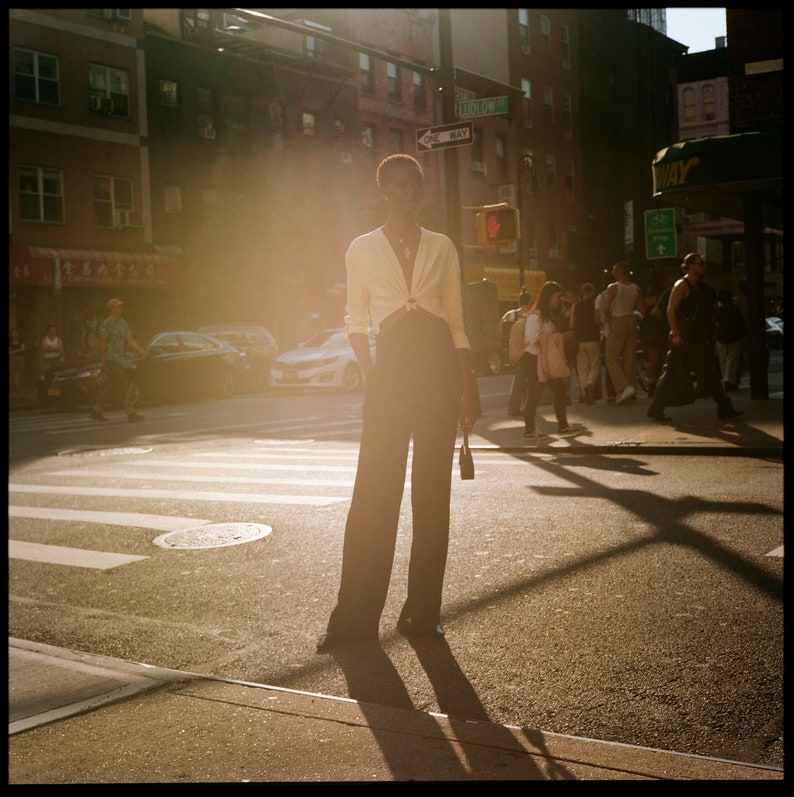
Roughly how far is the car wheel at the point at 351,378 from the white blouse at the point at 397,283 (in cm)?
2129

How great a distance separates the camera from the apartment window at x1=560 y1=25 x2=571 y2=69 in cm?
6078

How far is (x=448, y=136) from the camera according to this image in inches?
607

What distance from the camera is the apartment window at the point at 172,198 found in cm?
3906

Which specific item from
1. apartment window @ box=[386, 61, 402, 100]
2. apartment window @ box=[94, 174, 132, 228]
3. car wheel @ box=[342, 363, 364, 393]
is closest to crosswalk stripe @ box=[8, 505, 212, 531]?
car wheel @ box=[342, 363, 364, 393]

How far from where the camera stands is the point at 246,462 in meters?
12.6

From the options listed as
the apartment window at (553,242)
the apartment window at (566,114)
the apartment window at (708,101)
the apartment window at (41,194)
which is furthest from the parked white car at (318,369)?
the apartment window at (708,101)

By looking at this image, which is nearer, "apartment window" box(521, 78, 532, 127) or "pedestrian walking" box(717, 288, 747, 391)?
"pedestrian walking" box(717, 288, 747, 391)

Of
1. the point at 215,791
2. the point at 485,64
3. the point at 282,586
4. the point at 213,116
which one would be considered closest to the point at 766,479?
the point at 282,586

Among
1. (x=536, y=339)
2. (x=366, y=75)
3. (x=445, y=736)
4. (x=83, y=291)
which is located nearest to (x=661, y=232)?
(x=536, y=339)

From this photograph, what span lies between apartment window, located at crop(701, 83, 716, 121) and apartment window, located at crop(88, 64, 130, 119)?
4430cm

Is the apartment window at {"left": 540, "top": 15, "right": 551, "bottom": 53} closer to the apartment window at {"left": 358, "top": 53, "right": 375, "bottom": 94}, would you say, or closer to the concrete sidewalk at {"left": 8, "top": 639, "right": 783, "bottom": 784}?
the apartment window at {"left": 358, "top": 53, "right": 375, "bottom": 94}

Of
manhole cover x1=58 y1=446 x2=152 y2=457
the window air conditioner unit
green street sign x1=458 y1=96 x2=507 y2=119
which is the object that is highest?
the window air conditioner unit

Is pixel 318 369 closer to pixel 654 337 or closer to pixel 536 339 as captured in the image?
pixel 654 337

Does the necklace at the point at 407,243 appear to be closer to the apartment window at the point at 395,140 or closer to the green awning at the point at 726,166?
the green awning at the point at 726,166
